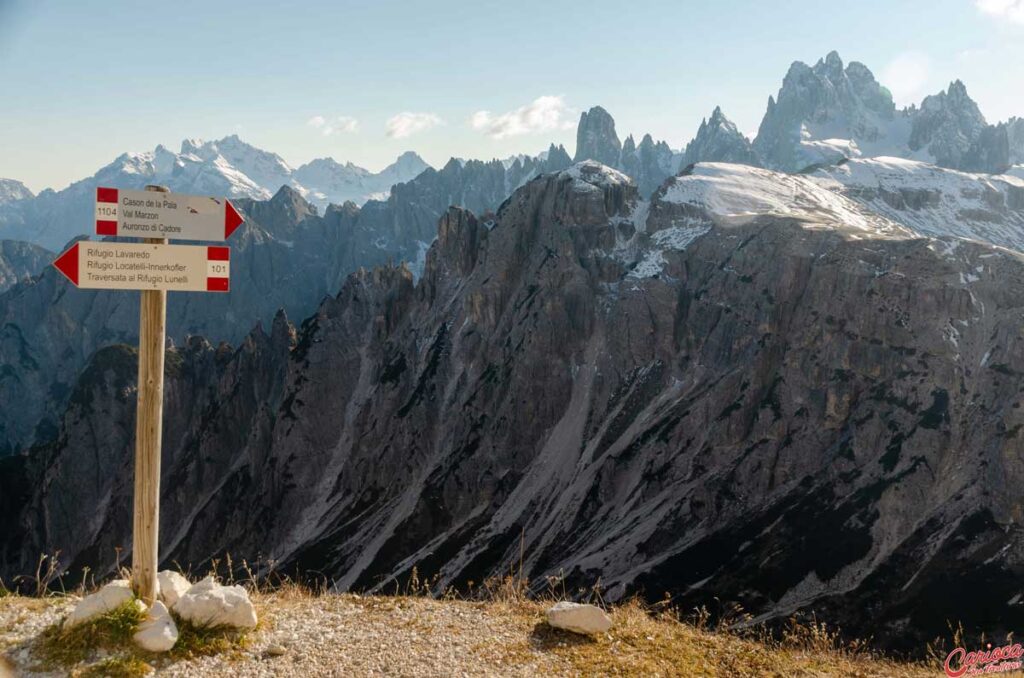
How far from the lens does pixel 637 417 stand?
391ft

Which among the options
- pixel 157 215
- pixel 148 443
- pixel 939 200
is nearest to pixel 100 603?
pixel 148 443

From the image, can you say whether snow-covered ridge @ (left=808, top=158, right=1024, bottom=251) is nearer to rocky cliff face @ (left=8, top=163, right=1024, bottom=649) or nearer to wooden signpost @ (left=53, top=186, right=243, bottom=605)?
rocky cliff face @ (left=8, top=163, right=1024, bottom=649)

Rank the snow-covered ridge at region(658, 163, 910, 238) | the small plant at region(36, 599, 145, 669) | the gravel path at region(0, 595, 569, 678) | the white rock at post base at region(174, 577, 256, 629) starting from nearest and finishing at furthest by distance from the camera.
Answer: the small plant at region(36, 599, 145, 669), the gravel path at region(0, 595, 569, 678), the white rock at post base at region(174, 577, 256, 629), the snow-covered ridge at region(658, 163, 910, 238)

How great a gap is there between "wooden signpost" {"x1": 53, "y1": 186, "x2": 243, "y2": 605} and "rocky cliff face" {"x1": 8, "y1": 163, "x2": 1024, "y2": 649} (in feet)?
237

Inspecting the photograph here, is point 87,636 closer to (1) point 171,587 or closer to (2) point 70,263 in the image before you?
(1) point 171,587

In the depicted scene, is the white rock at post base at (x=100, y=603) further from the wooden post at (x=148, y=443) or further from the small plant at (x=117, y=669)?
the small plant at (x=117, y=669)

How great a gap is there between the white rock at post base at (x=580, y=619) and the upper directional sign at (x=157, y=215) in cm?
1060

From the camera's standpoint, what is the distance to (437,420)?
455ft

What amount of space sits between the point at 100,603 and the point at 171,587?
159 centimetres

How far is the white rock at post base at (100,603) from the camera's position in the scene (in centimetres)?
1345

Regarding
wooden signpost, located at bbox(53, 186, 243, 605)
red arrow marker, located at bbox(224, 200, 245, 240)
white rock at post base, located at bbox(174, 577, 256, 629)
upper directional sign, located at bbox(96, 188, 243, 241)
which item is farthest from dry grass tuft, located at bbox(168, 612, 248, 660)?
red arrow marker, located at bbox(224, 200, 245, 240)

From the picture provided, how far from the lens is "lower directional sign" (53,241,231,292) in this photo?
1348 centimetres

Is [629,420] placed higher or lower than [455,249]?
lower

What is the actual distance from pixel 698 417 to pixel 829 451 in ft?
64.4
